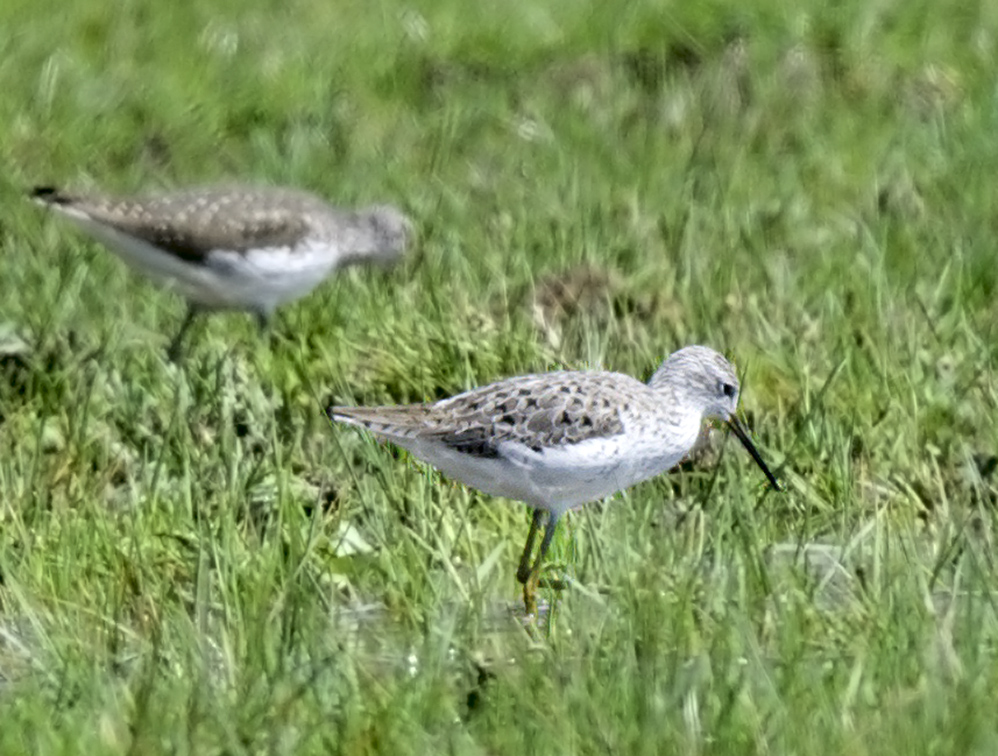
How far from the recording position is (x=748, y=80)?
9.41m

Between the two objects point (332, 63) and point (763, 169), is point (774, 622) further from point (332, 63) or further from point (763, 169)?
point (332, 63)

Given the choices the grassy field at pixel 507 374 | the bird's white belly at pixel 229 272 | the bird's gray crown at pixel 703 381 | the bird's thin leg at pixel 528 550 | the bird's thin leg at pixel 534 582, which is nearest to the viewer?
the grassy field at pixel 507 374

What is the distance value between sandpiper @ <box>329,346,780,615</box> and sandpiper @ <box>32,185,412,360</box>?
Answer: 1.78 metres

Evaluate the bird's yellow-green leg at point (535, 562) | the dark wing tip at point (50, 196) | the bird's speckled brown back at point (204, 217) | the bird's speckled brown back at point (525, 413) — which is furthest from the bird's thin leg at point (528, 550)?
the dark wing tip at point (50, 196)

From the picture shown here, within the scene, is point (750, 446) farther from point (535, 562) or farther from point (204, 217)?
point (204, 217)

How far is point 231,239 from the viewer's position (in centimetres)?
714

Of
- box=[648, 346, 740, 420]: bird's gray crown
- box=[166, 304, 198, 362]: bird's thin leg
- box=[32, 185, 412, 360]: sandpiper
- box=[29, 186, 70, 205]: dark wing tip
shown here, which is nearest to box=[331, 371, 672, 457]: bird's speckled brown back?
box=[648, 346, 740, 420]: bird's gray crown

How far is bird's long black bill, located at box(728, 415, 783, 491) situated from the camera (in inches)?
203

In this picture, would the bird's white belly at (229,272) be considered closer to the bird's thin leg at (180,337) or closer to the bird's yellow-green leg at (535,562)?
the bird's thin leg at (180,337)

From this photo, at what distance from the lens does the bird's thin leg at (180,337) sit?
6.23 m

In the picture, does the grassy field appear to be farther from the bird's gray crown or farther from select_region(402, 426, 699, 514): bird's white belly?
the bird's gray crown

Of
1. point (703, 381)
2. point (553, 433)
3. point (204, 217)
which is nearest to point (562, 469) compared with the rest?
point (553, 433)

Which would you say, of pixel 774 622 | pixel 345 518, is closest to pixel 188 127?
pixel 345 518

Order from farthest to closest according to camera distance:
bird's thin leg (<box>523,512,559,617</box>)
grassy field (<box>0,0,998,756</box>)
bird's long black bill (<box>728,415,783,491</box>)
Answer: bird's long black bill (<box>728,415,783,491</box>) < bird's thin leg (<box>523,512,559,617</box>) < grassy field (<box>0,0,998,756</box>)
